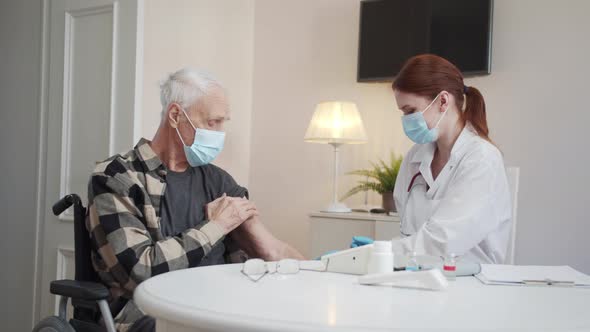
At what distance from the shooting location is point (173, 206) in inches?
73.3

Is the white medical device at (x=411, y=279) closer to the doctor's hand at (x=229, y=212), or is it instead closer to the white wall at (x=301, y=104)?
the doctor's hand at (x=229, y=212)

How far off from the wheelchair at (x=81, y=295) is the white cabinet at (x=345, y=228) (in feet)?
5.41

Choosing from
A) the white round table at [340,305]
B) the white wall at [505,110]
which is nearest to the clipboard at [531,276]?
the white round table at [340,305]

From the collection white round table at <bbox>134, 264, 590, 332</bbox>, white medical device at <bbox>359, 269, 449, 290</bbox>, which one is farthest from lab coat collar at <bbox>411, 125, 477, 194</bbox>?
white medical device at <bbox>359, 269, 449, 290</bbox>

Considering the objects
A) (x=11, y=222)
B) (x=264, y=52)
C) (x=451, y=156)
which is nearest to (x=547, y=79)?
(x=451, y=156)

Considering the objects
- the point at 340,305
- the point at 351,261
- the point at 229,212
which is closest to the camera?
the point at 340,305

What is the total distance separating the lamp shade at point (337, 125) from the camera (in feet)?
11.1

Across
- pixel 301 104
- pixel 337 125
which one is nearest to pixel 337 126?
pixel 337 125

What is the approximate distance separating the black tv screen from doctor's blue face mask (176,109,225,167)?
1.80 metres

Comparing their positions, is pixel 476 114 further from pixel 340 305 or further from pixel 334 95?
pixel 334 95

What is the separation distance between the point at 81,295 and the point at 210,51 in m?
2.35

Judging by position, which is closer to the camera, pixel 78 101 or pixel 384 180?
pixel 78 101

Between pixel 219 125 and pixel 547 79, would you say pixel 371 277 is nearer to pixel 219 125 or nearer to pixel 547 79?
pixel 219 125

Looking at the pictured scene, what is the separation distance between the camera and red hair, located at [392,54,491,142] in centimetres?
210
